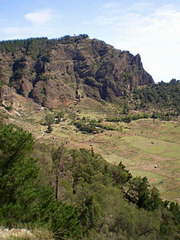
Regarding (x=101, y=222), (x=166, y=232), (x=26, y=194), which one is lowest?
(x=166, y=232)

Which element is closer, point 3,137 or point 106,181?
point 3,137

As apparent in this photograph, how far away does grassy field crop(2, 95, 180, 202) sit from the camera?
7375cm

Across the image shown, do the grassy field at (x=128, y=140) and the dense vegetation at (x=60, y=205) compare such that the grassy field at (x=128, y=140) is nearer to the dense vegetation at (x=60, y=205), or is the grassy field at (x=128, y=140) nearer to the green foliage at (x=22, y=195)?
the dense vegetation at (x=60, y=205)

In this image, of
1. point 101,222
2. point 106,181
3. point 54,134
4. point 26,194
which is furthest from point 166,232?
point 54,134

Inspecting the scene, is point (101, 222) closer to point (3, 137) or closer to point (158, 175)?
point (3, 137)

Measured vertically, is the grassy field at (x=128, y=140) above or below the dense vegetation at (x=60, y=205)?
below

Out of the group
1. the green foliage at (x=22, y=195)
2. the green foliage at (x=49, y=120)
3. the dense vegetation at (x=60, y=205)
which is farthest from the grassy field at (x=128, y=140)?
the green foliage at (x=22, y=195)

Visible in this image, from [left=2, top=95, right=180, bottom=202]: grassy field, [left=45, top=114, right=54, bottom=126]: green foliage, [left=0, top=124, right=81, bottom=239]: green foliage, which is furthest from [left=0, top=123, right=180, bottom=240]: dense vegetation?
[left=45, top=114, right=54, bottom=126]: green foliage

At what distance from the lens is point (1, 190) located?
15.6m

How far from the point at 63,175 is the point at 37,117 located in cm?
12585

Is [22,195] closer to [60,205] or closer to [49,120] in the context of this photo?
[60,205]

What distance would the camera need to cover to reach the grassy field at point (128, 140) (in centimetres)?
7375

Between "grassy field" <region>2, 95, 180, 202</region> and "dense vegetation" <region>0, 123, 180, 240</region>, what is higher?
"dense vegetation" <region>0, 123, 180, 240</region>

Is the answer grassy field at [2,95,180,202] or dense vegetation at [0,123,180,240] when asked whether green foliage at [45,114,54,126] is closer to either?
grassy field at [2,95,180,202]
